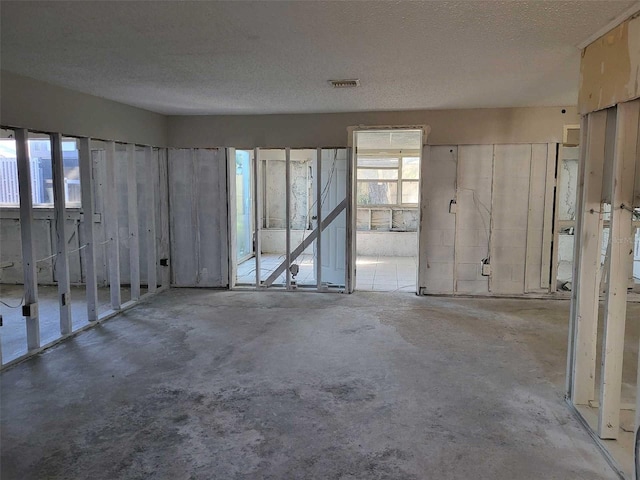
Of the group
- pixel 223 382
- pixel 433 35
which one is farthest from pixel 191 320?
pixel 433 35

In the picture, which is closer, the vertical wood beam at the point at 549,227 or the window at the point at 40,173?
the vertical wood beam at the point at 549,227

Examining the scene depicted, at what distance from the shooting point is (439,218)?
19.7 ft

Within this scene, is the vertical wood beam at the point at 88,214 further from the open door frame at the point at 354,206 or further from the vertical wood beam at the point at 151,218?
the open door frame at the point at 354,206

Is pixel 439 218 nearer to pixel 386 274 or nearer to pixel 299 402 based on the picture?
pixel 386 274

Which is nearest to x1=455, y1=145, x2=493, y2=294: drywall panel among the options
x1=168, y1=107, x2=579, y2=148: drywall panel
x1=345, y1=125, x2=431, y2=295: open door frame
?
x1=168, y1=107, x2=579, y2=148: drywall panel

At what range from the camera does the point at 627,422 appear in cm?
285

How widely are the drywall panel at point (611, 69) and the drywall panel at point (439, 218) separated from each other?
288 cm

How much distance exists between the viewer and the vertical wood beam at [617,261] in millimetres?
2525

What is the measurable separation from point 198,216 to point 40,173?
2516 millimetres

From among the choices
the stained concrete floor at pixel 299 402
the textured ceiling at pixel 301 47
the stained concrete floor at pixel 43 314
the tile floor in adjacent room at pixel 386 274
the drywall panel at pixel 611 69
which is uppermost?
the textured ceiling at pixel 301 47

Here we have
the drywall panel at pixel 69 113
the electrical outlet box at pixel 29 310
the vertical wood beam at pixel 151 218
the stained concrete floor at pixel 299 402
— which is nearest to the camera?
the stained concrete floor at pixel 299 402

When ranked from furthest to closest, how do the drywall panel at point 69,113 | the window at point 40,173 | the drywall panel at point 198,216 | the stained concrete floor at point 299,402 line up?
1. the window at point 40,173
2. the drywall panel at point 198,216
3. the drywall panel at point 69,113
4. the stained concrete floor at point 299,402

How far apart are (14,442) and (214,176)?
4177 millimetres

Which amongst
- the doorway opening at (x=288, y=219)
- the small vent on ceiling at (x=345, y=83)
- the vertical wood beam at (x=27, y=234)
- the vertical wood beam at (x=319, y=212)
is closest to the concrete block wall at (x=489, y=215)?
the doorway opening at (x=288, y=219)
